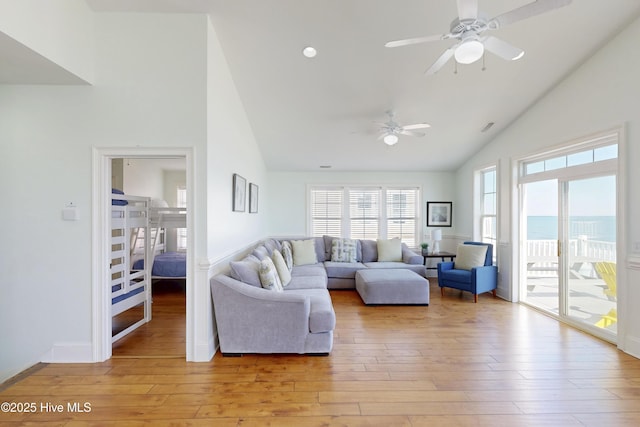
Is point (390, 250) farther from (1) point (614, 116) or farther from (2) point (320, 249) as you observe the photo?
(1) point (614, 116)

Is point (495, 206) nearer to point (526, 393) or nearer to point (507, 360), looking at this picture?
point (507, 360)

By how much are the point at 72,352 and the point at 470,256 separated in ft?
18.2

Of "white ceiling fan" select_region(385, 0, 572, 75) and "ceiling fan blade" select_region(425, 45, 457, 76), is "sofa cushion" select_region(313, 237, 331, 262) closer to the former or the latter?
"ceiling fan blade" select_region(425, 45, 457, 76)

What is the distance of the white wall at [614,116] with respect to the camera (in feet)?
10.1

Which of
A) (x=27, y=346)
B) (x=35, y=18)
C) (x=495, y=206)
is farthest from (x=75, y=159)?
(x=495, y=206)

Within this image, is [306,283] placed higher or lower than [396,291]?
higher

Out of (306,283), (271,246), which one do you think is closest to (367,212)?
(271,246)

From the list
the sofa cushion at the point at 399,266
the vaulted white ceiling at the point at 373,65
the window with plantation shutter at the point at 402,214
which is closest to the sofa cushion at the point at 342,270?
the sofa cushion at the point at 399,266

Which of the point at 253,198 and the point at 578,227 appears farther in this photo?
the point at 253,198

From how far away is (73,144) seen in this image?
115 inches

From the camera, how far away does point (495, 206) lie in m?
5.58

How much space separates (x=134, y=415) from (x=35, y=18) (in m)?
3.00

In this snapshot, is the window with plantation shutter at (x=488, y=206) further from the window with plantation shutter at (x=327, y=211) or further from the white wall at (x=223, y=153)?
the white wall at (x=223, y=153)

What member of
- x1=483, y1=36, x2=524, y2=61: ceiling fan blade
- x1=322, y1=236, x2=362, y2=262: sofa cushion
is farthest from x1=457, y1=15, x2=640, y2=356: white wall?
x1=322, y1=236, x2=362, y2=262: sofa cushion
